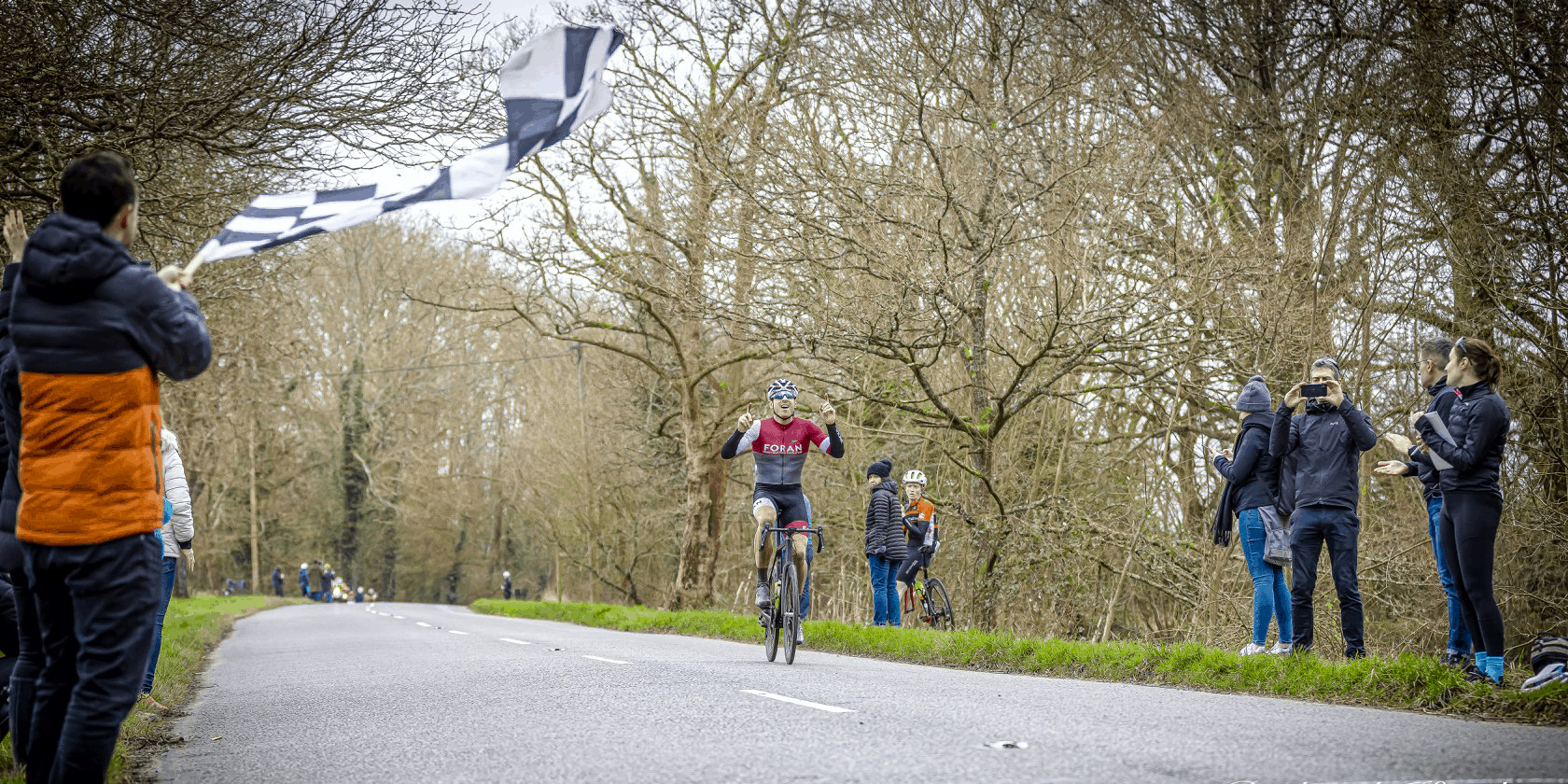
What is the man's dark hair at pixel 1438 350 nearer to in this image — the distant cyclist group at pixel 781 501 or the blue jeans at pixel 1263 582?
the blue jeans at pixel 1263 582

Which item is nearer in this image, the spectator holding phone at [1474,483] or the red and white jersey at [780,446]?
the spectator holding phone at [1474,483]

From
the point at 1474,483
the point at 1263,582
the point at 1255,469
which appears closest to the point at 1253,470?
the point at 1255,469

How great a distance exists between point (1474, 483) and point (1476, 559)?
1.45ft

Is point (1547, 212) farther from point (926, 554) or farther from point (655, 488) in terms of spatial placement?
point (655, 488)

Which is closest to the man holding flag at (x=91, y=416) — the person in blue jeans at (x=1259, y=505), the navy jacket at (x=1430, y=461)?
the navy jacket at (x=1430, y=461)

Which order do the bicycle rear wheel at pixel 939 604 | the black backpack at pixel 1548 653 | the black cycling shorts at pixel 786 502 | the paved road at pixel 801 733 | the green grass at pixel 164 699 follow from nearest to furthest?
the paved road at pixel 801 733 → the green grass at pixel 164 699 → the black backpack at pixel 1548 653 → the black cycling shorts at pixel 786 502 → the bicycle rear wheel at pixel 939 604

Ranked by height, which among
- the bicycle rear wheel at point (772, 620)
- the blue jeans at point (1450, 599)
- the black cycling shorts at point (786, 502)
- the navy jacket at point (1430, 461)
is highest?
the navy jacket at point (1430, 461)

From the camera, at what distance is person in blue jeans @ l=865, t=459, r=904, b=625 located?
14852 mm

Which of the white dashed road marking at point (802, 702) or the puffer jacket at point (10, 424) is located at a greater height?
the puffer jacket at point (10, 424)

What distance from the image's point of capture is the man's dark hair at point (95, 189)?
411cm

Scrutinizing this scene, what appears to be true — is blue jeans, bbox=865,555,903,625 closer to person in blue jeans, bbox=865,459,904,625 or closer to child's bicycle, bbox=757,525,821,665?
→ person in blue jeans, bbox=865,459,904,625

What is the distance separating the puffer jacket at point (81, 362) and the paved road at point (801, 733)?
1744 millimetres

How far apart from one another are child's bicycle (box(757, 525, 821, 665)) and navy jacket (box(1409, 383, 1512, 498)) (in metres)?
4.91

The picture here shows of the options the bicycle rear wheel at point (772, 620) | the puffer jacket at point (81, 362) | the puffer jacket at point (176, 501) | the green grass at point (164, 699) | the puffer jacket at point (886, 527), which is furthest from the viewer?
the puffer jacket at point (886, 527)
